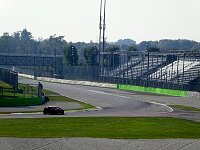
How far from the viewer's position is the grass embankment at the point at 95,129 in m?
36.3

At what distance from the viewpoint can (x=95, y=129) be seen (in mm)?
40312

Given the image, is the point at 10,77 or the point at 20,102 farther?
the point at 10,77

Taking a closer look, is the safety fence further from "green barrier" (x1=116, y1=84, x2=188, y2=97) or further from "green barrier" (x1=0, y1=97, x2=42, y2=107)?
"green barrier" (x1=116, y1=84, x2=188, y2=97)

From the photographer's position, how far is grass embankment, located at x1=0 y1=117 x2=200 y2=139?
3628 centimetres

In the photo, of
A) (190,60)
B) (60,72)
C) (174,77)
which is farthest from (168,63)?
(60,72)

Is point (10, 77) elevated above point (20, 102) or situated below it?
above

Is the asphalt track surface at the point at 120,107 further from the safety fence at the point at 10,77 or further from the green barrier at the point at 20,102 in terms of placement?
the safety fence at the point at 10,77

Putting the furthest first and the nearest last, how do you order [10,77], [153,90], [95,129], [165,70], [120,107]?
1. [165,70]
2. [153,90]
3. [10,77]
4. [120,107]
5. [95,129]

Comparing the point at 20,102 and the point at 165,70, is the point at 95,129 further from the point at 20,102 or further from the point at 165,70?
the point at 165,70

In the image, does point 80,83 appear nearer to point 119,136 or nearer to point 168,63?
point 168,63

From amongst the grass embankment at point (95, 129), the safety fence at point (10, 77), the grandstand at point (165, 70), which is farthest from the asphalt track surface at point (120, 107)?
the grandstand at point (165, 70)

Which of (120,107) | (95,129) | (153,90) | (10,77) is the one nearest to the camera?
(95,129)

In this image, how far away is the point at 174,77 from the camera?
402 feet

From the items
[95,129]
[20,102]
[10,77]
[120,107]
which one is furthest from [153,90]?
[95,129]
